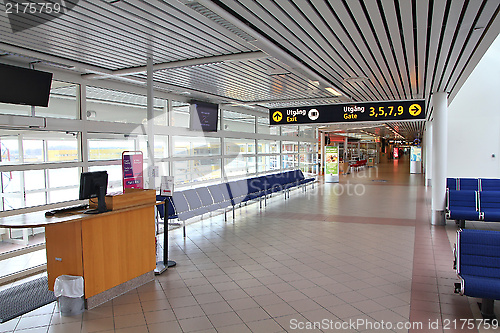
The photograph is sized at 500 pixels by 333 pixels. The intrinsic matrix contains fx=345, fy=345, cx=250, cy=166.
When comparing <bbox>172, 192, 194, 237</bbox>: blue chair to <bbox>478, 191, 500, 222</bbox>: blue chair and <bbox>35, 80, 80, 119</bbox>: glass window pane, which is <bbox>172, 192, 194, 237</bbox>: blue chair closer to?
<bbox>35, 80, 80, 119</bbox>: glass window pane

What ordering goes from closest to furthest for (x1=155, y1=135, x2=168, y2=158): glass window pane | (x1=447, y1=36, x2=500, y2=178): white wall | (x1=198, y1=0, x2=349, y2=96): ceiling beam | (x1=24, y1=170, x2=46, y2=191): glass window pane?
(x1=198, y1=0, x2=349, y2=96): ceiling beam, (x1=24, y1=170, x2=46, y2=191): glass window pane, (x1=155, y1=135, x2=168, y2=158): glass window pane, (x1=447, y1=36, x2=500, y2=178): white wall

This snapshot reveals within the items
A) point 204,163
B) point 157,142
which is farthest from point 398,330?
point 204,163

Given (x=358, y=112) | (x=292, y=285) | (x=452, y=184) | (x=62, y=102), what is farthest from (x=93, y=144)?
(x=452, y=184)

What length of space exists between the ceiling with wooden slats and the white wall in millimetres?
6146

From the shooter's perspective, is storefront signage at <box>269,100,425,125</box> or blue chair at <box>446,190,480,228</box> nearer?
blue chair at <box>446,190,480,228</box>

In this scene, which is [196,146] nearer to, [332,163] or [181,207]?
[181,207]

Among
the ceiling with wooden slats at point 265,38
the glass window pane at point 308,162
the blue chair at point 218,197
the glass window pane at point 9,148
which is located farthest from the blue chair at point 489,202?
the glass window pane at point 308,162

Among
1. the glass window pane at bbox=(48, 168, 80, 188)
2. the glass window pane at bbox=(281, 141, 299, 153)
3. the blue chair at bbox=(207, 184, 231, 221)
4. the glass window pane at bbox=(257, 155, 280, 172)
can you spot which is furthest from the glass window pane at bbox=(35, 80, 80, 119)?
the glass window pane at bbox=(281, 141, 299, 153)

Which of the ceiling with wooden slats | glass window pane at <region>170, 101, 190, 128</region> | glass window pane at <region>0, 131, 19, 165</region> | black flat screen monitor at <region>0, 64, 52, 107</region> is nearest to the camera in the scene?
the ceiling with wooden slats

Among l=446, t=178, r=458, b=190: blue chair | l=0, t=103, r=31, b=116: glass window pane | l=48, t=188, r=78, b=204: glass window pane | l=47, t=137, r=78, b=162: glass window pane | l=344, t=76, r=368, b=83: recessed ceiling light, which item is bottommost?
l=446, t=178, r=458, b=190: blue chair

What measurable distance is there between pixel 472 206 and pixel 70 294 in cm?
778

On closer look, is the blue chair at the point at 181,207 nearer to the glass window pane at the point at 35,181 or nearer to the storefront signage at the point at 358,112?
the glass window pane at the point at 35,181

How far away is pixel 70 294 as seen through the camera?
3.80m

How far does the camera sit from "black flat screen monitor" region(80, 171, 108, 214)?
413 cm
